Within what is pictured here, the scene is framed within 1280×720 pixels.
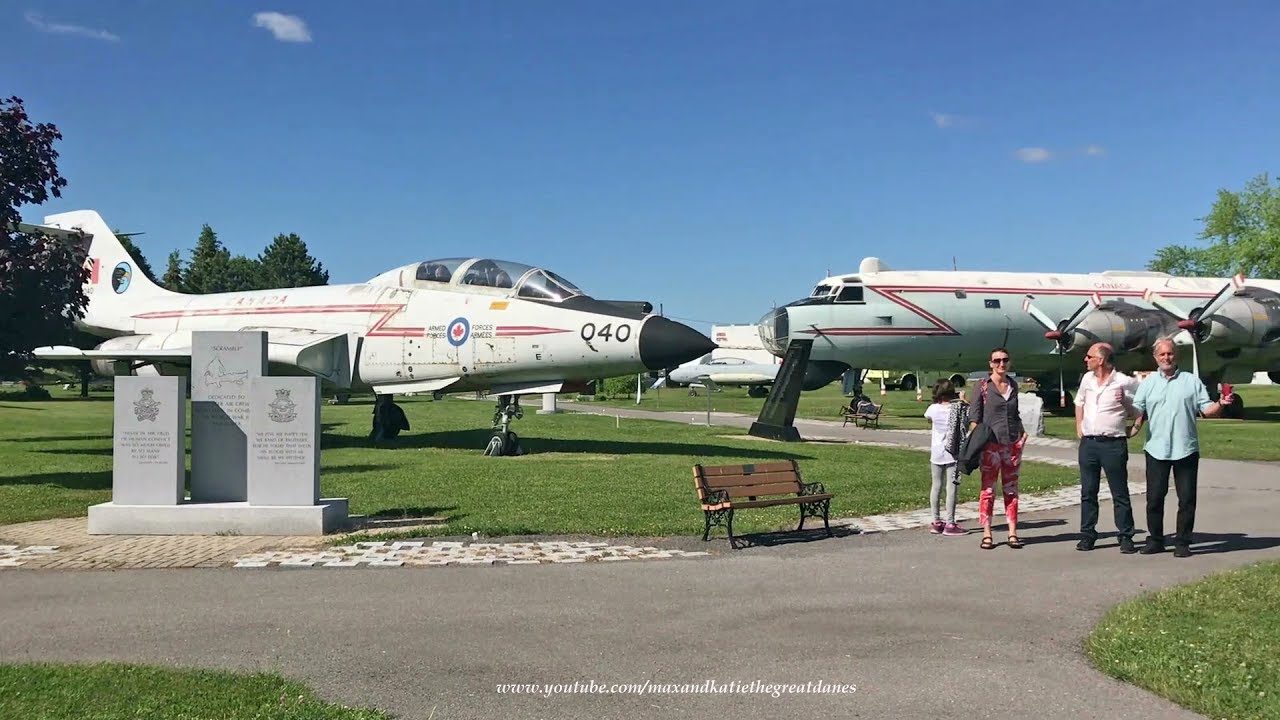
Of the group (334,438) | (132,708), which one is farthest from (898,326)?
(132,708)

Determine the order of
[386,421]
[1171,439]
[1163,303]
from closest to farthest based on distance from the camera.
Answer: [1171,439], [386,421], [1163,303]

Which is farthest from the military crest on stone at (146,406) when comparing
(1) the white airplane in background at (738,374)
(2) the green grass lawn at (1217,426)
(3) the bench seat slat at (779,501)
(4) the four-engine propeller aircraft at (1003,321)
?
(1) the white airplane in background at (738,374)

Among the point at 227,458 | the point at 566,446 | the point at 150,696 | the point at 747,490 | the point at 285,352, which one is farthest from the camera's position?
the point at 566,446

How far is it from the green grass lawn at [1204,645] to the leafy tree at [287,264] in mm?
95206

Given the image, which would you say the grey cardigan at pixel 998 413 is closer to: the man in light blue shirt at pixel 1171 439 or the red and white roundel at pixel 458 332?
the man in light blue shirt at pixel 1171 439

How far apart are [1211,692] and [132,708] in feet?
16.8

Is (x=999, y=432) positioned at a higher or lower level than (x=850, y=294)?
lower

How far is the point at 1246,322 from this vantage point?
2830cm

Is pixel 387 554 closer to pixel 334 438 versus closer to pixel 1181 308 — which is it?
pixel 334 438

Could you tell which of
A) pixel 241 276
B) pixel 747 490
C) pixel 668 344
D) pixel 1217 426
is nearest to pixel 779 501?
pixel 747 490

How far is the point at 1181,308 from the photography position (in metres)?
30.2

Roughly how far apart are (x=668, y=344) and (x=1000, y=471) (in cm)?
731

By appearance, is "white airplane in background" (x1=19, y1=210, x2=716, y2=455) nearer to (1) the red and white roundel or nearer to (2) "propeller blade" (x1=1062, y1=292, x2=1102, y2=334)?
(1) the red and white roundel

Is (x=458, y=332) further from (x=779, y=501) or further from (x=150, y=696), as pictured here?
(x=150, y=696)
